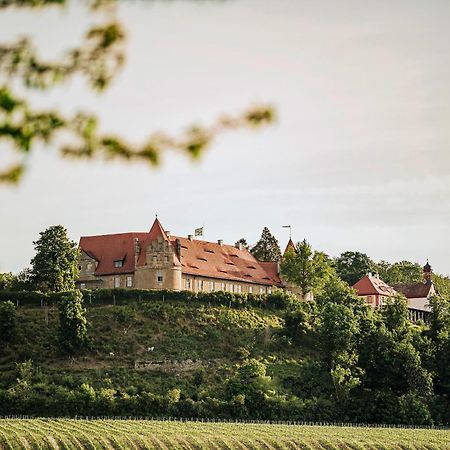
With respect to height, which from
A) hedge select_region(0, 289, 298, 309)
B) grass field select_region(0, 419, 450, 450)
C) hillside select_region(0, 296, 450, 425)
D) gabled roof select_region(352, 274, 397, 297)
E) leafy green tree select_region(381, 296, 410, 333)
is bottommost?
grass field select_region(0, 419, 450, 450)

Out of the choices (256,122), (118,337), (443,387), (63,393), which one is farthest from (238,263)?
(256,122)

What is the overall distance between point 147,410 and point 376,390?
19.9 meters

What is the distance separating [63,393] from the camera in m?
70.9

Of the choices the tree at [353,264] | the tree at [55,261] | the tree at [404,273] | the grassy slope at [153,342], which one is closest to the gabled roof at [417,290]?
the tree at [353,264]

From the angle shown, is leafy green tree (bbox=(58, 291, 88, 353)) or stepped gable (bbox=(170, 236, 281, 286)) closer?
leafy green tree (bbox=(58, 291, 88, 353))

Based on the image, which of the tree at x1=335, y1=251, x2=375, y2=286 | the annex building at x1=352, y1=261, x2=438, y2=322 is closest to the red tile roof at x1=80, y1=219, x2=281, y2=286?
the annex building at x1=352, y1=261, x2=438, y2=322

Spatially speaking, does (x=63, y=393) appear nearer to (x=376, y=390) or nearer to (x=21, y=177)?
(x=376, y=390)

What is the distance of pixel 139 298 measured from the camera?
292 feet

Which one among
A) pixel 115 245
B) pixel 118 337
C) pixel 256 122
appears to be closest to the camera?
pixel 256 122

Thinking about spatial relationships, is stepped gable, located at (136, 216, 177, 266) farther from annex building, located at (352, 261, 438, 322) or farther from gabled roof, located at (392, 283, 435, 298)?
gabled roof, located at (392, 283, 435, 298)

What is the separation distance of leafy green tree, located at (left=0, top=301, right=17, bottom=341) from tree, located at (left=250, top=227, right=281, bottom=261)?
44.1 meters

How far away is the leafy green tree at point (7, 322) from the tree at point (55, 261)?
6611 mm

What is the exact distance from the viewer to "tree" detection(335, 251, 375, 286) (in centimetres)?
13775

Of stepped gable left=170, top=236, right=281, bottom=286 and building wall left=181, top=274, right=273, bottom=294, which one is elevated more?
stepped gable left=170, top=236, right=281, bottom=286
